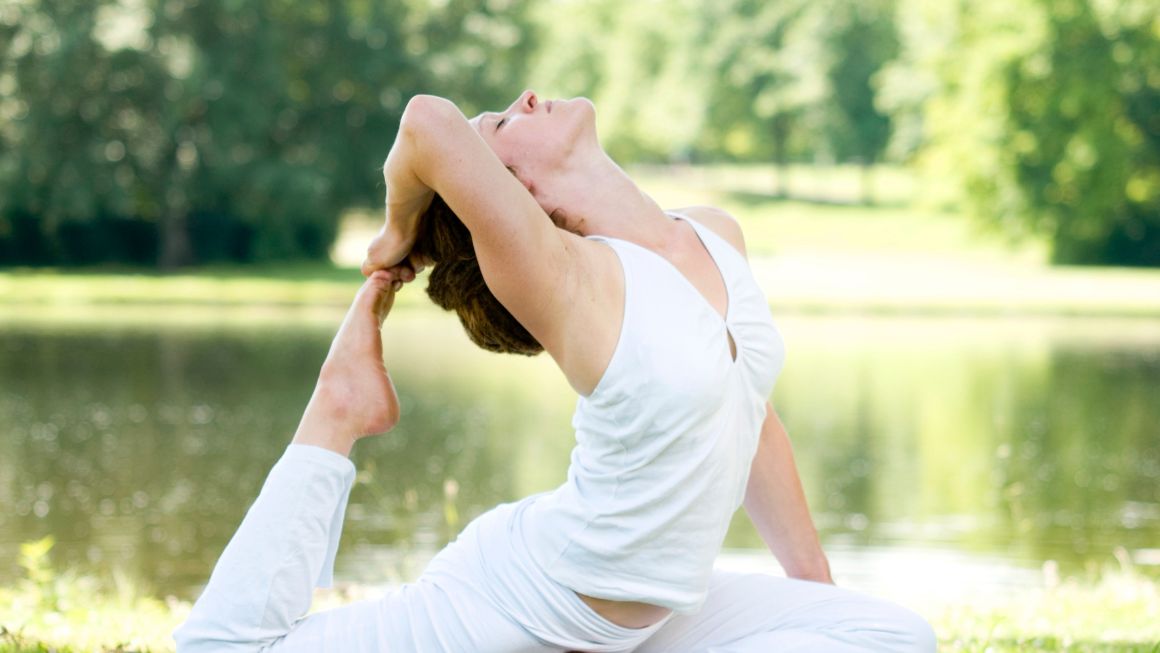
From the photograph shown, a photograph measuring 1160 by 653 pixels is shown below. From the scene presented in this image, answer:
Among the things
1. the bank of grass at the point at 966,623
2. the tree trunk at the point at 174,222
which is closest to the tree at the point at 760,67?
the tree trunk at the point at 174,222

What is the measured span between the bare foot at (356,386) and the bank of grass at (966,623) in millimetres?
1189

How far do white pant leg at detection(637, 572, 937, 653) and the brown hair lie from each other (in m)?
0.63

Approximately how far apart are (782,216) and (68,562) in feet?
141

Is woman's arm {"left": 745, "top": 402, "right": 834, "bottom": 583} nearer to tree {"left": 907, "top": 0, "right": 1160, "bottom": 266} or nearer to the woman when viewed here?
the woman

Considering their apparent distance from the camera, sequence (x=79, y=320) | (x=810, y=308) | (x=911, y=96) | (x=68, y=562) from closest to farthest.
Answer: (x=68, y=562) → (x=79, y=320) → (x=810, y=308) → (x=911, y=96)

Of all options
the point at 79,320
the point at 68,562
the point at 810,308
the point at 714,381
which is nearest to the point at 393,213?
the point at 714,381

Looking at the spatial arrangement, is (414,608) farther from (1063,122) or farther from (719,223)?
(1063,122)

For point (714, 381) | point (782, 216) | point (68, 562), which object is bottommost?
point (782, 216)

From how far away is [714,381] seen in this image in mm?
2400

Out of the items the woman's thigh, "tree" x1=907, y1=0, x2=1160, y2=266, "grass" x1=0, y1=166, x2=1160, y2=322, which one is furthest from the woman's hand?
"tree" x1=907, y1=0, x2=1160, y2=266

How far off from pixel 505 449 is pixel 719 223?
916cm

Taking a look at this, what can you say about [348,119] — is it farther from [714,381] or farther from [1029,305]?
[714,381]

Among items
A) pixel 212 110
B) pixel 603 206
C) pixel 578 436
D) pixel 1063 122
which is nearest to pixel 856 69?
pixel 1063 122

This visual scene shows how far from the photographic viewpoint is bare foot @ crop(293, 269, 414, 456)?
2.71 meters
